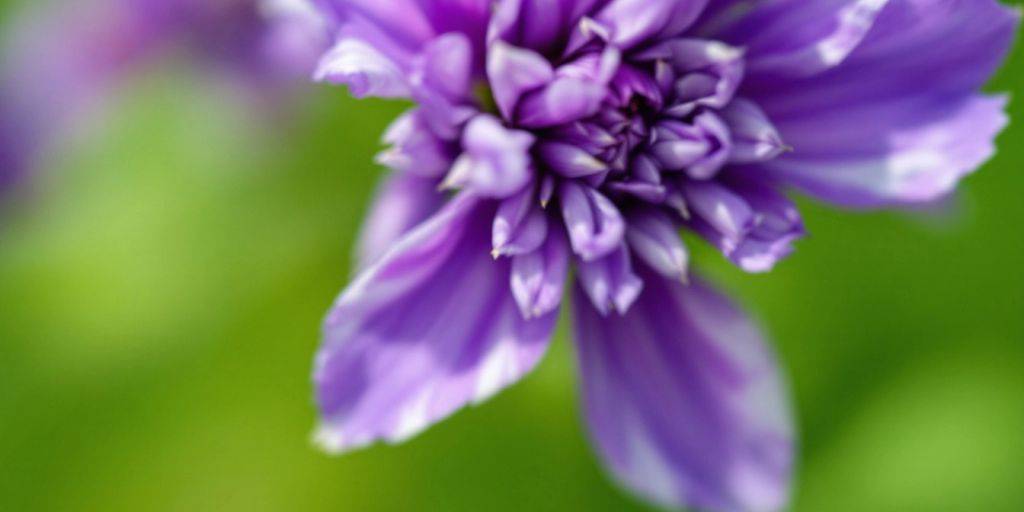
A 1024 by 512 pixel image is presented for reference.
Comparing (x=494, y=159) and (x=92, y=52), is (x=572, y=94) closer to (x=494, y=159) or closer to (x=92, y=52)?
(x=494, y=159)

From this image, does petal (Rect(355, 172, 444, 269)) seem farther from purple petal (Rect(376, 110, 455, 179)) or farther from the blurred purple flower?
the blurred purple flower

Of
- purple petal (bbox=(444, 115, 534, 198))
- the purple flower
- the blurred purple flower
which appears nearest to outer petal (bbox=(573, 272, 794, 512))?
the purple flower

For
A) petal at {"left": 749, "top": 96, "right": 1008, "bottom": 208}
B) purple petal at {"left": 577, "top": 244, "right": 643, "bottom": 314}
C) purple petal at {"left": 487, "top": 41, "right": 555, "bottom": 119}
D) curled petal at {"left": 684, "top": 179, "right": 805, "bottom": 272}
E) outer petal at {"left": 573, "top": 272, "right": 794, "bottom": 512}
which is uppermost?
purple petal at {"left": 487, "top": 41, "right": 555, "bottom": 119}

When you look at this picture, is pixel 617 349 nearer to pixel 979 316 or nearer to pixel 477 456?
pixel 477 456

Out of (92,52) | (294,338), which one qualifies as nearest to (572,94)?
(294,338)

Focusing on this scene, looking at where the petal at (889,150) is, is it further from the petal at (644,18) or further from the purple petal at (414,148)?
the purple petal at (414,148)

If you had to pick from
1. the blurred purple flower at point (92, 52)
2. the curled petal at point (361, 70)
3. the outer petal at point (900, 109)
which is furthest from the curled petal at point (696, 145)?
the blurred purple flower at point (92, 52)

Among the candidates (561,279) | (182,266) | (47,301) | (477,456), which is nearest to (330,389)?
(561,279)
